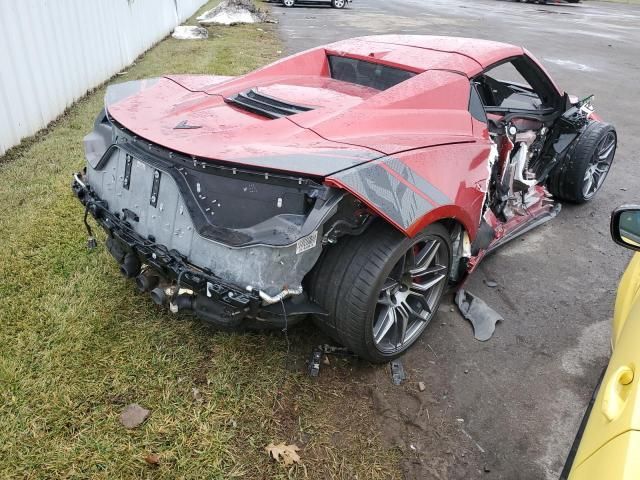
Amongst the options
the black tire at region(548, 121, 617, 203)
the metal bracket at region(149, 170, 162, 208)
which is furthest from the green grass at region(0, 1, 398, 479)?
the black tire at region(548, 121, 617, 203)

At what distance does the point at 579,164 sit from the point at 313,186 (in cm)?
329

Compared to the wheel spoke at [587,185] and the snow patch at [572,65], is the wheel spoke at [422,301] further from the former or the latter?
the snow patch at [572,65]

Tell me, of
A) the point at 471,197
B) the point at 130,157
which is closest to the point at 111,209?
the point at 130,157

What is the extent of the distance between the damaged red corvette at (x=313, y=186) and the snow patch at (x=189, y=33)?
9.92 metres

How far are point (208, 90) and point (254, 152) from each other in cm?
120

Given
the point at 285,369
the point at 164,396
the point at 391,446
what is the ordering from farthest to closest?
the point at 285,369
the point at 164,396
the point at 391,446

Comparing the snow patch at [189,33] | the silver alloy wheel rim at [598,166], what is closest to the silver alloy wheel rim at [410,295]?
the silver alloy wheel rim at [598,166]

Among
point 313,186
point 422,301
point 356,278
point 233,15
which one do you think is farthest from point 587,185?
point 233,15

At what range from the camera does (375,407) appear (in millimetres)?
2514

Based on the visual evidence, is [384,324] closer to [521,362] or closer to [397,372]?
[397,372]

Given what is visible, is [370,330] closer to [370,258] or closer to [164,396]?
[370,258]

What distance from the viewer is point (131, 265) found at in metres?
2.62

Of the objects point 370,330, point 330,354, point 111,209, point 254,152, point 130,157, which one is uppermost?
point 254,152

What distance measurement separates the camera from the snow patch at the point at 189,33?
40.4 ft
